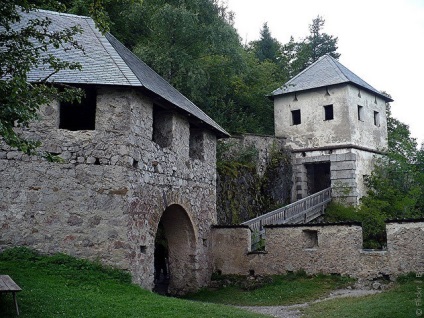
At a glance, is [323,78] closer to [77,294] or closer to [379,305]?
[379,305]

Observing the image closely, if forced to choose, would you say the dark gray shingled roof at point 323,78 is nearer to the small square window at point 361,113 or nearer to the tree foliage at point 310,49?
the small square window at point 361,113

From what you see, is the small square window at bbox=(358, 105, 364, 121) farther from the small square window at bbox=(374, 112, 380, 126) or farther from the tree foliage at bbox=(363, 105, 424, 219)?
the tree foliage at bbox=(363, 105, 424, 219)

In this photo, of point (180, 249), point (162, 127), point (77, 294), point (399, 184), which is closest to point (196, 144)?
point (162, 127)

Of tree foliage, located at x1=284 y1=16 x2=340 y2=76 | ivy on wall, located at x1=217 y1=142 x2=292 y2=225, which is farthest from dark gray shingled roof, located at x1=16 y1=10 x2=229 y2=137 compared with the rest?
tree foliage, located at x1=284 y1=16 x2=340 y2=76

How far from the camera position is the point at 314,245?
44.1ft

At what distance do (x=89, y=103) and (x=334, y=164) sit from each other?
1288 cm

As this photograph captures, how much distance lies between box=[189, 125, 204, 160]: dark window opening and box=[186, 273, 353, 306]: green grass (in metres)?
4.11

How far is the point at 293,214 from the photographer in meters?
18.6

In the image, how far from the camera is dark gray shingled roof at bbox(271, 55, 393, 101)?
2289cm

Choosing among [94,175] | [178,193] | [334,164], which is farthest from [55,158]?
[334,164]

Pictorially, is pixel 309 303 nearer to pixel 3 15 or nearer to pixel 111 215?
pixel 111 215

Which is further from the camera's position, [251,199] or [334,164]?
[334,164]

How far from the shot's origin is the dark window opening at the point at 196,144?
15.0 meters

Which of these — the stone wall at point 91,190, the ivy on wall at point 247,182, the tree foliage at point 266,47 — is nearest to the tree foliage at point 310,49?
the tree foliage at point 266,47
